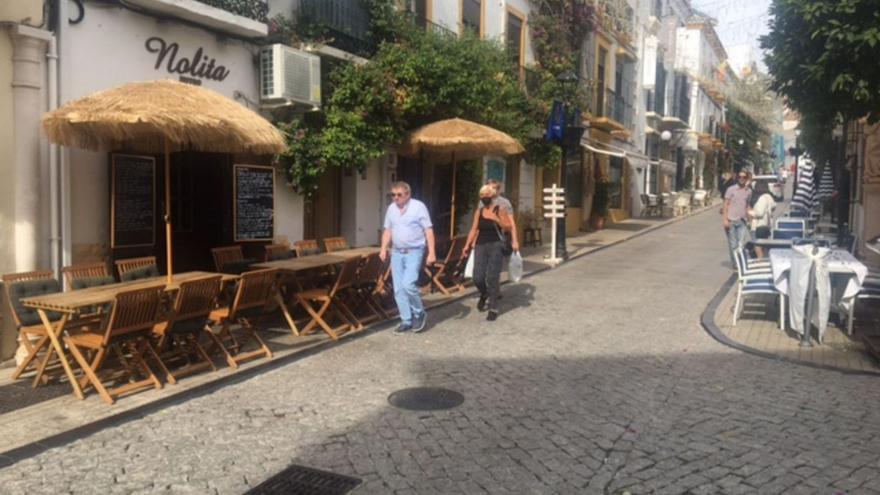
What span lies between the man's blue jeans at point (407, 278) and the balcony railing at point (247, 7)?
378 centimetres

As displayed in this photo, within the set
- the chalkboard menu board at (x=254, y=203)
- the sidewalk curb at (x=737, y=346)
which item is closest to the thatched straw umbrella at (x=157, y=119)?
the chalkboard menu board at (x=254, y=203)

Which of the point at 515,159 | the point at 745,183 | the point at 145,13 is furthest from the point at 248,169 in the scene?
the point at 515,159

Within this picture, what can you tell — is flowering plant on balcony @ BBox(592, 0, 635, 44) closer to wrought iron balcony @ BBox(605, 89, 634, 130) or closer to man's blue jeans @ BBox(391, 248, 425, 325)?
wrought iron balcony @ BBox(605, 89, 634, 130)

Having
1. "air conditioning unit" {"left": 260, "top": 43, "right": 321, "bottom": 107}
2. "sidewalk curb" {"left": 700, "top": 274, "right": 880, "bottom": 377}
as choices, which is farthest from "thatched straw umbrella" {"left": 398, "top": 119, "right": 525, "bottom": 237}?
"sidewalk curb" {"left": 700, "top": 274, "right": 880, "bottom": 377}

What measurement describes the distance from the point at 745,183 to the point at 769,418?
27.1 ft

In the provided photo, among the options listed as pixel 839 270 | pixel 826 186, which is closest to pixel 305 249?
pixel 839 270

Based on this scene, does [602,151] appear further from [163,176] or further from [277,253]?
[163,176]

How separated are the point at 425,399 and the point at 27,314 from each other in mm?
3483

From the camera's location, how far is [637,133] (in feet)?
99.0

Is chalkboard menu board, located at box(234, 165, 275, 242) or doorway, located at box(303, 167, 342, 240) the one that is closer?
chalkboard menu board, located at box(234, 165, 275, 242)

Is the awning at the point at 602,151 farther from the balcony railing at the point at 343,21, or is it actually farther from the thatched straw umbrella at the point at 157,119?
the thatched straw umbrella at the point at 157,119

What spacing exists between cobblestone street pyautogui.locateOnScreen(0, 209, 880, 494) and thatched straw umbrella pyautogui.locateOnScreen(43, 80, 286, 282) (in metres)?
2.13

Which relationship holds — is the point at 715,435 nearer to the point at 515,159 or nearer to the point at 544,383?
the point at 544,383

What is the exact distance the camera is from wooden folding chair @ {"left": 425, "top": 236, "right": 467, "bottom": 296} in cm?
1103
